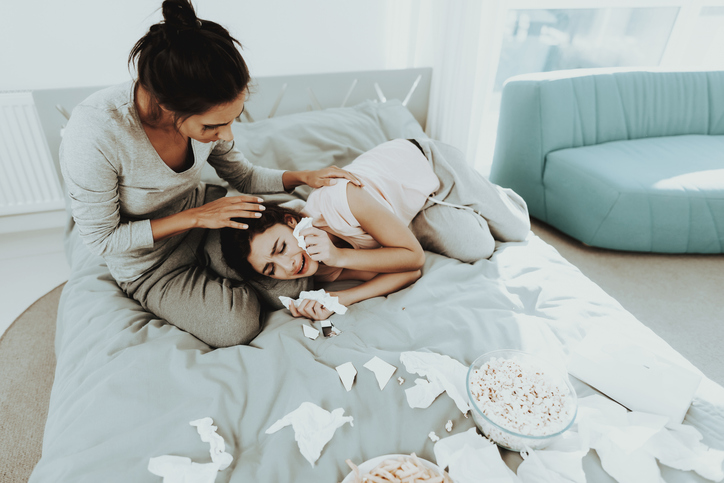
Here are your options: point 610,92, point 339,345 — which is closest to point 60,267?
point 339,345

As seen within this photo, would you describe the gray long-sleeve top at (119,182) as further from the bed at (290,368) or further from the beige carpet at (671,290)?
the beige carpet at (671,290)

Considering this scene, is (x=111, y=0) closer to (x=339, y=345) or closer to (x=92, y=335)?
(x=92, y=335)

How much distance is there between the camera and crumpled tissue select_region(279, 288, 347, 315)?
127 cm

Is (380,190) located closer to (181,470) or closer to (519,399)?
(519,399)

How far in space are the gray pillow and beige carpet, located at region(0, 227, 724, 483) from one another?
97cm

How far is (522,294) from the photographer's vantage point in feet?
4.45

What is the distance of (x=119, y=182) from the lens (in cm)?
120

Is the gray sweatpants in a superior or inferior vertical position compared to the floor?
superior

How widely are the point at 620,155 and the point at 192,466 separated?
2.52 metres

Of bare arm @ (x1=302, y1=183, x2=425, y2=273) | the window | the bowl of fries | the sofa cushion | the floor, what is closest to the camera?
the bowl of fries

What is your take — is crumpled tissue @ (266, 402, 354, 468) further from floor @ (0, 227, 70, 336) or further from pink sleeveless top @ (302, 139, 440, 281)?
floor @ (0, 227, 70, 336)

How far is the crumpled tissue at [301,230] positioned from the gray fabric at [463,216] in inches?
20.2

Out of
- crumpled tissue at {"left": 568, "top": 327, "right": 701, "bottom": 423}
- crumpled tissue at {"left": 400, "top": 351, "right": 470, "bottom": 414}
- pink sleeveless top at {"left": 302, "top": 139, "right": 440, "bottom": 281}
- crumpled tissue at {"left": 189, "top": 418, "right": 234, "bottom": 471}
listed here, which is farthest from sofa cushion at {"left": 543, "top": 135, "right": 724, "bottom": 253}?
crumpled tissue at {"left": 189, "top": 418, "right": 234, "bottom": 471}

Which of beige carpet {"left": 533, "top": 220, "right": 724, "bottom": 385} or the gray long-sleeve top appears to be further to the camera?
beige carpet {"left": 533, "top": 220, "right": 724, "bottom": 385}
